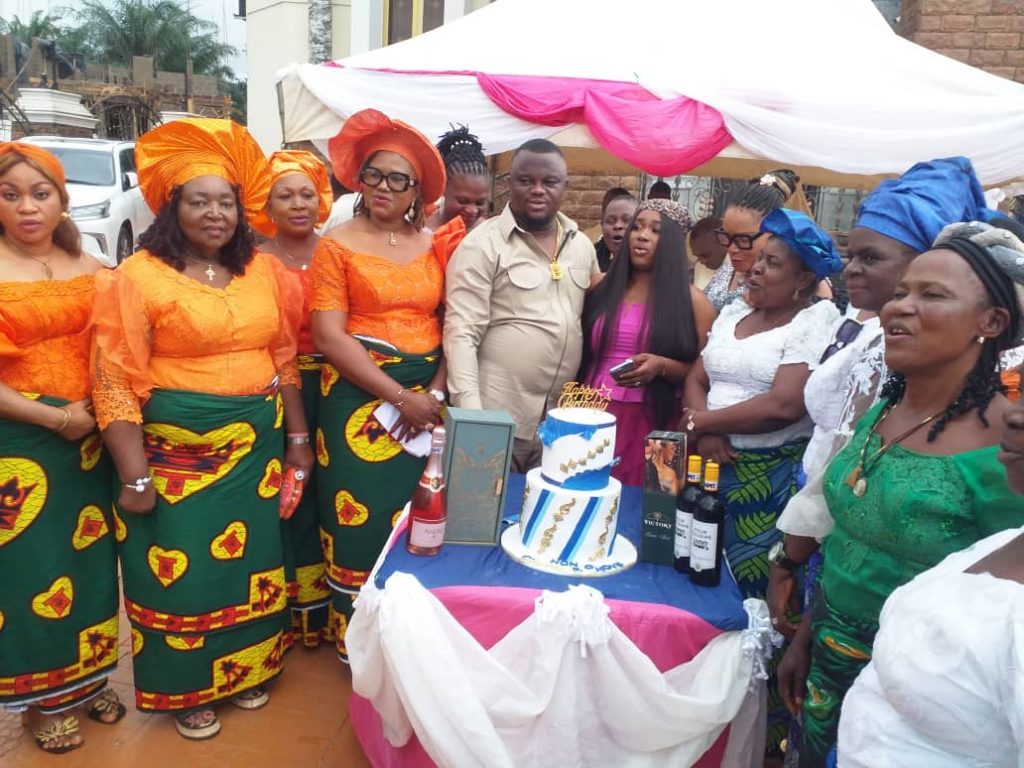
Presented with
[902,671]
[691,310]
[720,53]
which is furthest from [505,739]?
[720,53]

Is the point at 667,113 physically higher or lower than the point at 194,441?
higher

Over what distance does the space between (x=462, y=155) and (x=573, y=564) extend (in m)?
2.57

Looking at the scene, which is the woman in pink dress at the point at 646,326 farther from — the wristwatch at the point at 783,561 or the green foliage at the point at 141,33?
the green foliage at the point at 141,33

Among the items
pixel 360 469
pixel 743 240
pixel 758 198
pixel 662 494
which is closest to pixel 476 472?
pixel 662 494

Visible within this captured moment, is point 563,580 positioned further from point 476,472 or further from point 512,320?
point 512,320

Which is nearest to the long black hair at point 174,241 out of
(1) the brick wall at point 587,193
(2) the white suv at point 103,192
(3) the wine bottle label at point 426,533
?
(3) the wine bottle label at point 426,533

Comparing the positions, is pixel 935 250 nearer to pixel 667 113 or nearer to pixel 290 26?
pixel 667 113

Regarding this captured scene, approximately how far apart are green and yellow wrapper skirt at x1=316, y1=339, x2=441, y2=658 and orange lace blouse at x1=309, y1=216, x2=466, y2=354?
7 cm

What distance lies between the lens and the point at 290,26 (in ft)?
38.0

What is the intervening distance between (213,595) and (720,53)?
472cm

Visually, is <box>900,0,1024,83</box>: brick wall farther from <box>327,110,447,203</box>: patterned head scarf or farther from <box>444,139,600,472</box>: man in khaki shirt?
<box>327,110,447,203</box>: patterned head scarf

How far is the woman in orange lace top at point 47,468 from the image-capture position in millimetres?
2492

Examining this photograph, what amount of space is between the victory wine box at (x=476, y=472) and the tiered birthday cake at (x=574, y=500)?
0.37 feet

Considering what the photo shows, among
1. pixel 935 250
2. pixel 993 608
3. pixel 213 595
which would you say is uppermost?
pixel 935 250
